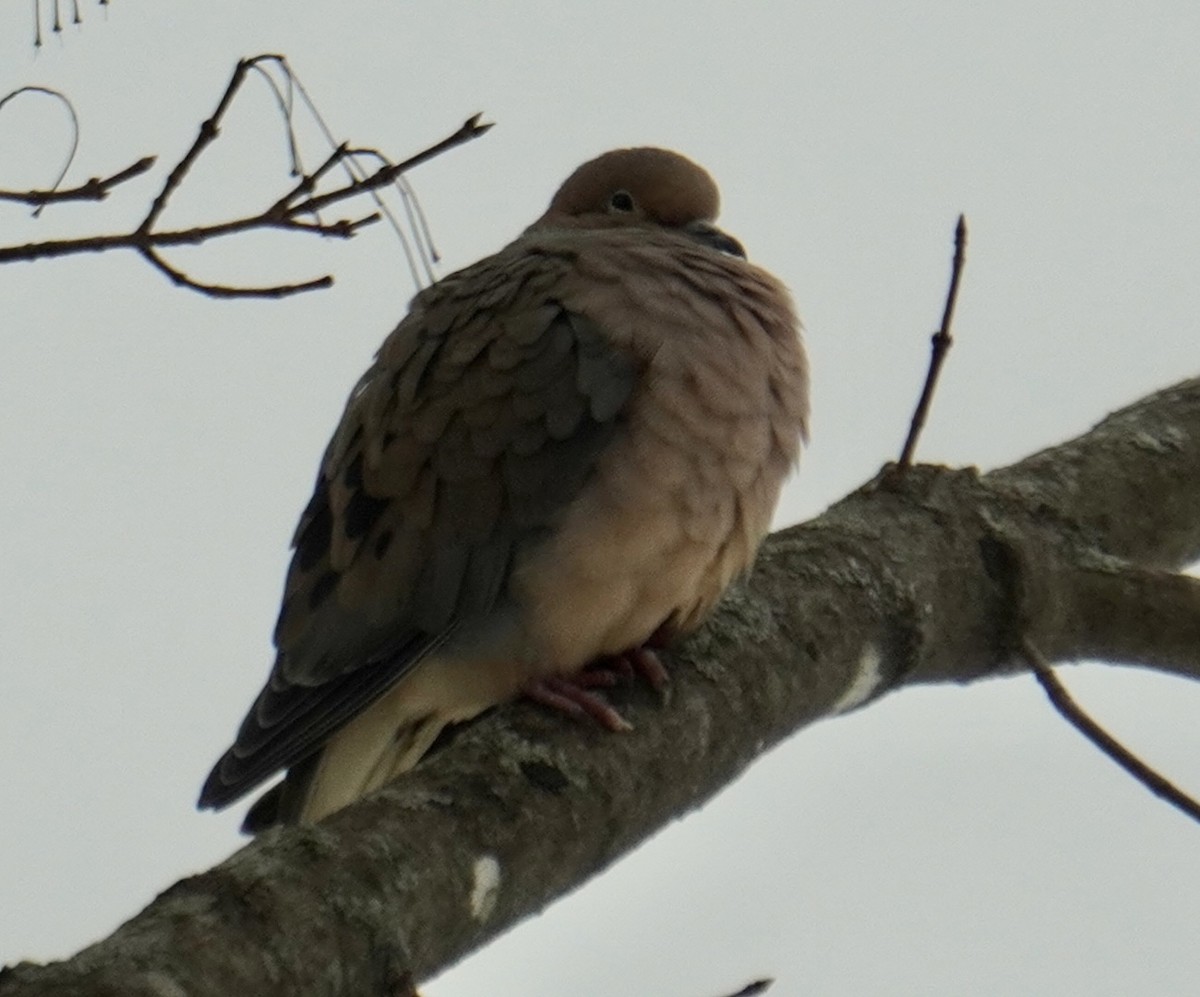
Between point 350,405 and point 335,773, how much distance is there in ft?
2.35

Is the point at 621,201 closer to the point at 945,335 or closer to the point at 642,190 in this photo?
the point at 642,190

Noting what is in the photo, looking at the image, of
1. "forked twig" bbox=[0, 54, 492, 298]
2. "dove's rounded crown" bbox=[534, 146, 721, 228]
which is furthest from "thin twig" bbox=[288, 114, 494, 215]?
"dove's rounded crown" bbox=[534, 146, 721, 228]

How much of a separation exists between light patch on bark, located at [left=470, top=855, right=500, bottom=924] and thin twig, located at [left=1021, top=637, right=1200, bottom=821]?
2.31ft

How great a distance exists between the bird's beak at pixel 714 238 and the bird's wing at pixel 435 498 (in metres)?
0.53

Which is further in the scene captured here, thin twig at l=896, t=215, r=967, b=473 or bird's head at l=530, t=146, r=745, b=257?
bird's head at l=530, t=146, r=745, b=257

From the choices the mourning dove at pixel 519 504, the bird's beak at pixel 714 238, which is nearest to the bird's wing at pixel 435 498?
the mourning dove at pixel 519 504

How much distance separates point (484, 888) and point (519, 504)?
1093 mm

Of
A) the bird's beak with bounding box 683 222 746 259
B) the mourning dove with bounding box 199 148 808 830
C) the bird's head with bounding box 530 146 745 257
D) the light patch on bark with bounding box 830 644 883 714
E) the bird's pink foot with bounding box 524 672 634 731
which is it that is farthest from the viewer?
the bird's head with bounding box 530 146 745 257

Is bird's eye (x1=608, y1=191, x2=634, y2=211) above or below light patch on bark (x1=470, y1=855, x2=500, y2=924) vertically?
above

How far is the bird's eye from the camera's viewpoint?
421 centimetres

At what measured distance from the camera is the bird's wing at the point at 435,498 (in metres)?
3.26

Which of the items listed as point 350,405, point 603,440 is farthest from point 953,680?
point 350,405

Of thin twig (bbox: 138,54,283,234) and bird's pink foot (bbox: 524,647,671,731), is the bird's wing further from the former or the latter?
thin twig (bbox: 138,54,283,234)

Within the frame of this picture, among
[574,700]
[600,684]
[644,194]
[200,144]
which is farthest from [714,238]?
[200,144]
